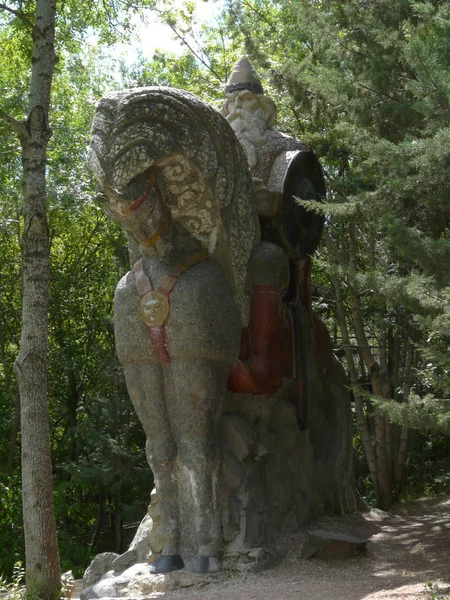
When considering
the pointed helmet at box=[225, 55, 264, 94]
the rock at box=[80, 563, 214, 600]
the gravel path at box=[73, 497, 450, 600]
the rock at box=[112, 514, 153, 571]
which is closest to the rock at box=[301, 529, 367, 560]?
the gravel path at box=[73, 497, 450, 600]

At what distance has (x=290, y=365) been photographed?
262 inches

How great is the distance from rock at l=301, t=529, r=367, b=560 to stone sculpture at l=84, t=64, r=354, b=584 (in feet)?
0.97

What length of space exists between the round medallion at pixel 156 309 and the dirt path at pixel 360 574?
172 cm

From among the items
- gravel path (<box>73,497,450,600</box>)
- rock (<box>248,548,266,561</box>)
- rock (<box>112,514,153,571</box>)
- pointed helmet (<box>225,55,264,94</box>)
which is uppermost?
pointed helmet (<box>225,55,264,94</box>)

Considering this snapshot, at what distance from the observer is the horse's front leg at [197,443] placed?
5.55 metres

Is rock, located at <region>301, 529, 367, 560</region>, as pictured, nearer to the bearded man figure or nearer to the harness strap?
the bearded man figure

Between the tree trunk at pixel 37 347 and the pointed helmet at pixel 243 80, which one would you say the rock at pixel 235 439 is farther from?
the pointed helmet at pixel 243 80

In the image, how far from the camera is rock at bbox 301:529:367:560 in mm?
5770

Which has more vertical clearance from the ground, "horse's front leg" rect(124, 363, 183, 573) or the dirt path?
"horse's front leg" rect(124, 363, 183, 573)

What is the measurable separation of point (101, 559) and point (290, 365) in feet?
7.03

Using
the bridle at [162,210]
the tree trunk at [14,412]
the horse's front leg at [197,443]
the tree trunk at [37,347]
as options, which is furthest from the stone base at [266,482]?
the tree trunk at [14,412]

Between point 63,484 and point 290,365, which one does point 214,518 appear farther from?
point 63,484

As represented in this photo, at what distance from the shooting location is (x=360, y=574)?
5.50 m

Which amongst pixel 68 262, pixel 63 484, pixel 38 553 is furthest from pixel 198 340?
pixel 68 262
